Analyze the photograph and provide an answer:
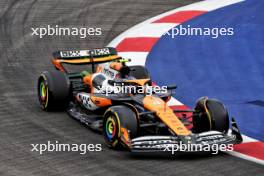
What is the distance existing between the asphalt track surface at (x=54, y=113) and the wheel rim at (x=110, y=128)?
24 cm

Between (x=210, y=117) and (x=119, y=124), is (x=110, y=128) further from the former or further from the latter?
(x=210, y=117)

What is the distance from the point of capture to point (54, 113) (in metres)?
11.9

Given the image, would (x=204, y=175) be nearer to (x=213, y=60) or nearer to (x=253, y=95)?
(x=253, y=95)

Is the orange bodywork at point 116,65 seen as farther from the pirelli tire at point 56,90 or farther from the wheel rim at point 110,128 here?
the wheel rim at point 110,128

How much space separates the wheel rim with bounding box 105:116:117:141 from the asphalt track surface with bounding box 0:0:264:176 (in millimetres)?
243

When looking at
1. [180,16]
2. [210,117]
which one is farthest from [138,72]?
[180,16]

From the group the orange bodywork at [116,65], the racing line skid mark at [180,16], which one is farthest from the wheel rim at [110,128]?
the racing line skid mark at [180,16]

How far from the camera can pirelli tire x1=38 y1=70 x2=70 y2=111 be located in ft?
38.2

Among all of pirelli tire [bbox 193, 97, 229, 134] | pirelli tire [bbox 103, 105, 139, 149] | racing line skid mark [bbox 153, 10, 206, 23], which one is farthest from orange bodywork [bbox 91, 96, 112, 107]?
racing line skid mark [bbox 153, 10, 206, 23]

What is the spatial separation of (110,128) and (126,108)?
44 centimetres

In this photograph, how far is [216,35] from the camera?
16266 mm

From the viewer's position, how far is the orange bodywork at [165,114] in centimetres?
969

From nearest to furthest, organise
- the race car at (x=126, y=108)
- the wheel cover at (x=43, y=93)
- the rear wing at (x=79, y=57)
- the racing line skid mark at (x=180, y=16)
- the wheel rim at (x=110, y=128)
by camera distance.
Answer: the race car at (x=126, y=108) < the wheel rim at (x=110, y=128) < the wheel cover at (x=43, y=93) < the rear wing at (x=79, y=57) < the racing line skid mark at (x=180, y=16)

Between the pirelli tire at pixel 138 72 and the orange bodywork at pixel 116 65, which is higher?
the orange bodywork at pixel 116 65
